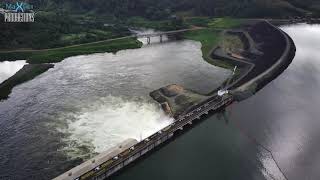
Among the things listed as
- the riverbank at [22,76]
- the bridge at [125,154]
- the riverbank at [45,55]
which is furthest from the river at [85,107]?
the bridge at [125,154]

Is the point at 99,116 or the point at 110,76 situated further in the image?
the point at 110,76

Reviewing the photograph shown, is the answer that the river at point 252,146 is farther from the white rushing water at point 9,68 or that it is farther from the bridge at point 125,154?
the white rushing water at point 9,68

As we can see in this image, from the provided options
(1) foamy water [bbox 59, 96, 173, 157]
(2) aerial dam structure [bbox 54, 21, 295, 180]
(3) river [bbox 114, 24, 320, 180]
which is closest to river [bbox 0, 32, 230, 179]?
(1) foamy water [bbox 59, 96, 173, 157]

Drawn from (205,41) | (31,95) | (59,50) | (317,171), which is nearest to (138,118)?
(31,95)

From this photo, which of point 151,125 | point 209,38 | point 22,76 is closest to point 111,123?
point 151,125

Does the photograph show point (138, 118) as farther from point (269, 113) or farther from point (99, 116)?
point (269, 113)

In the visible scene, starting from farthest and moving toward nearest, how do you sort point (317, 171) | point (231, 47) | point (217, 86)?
point (231, 47)
point (217, 86)
point (317, 171)

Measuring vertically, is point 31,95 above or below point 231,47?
below

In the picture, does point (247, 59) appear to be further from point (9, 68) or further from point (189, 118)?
point (9, 68)
